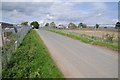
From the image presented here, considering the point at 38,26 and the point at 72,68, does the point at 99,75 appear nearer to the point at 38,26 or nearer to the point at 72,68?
the point at 72,68

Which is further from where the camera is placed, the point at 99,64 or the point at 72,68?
the point at 99,64

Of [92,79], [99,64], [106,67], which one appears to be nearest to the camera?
[92,79]

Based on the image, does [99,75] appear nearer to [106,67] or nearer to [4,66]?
[106,67]

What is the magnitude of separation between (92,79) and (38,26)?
13450 centimetres

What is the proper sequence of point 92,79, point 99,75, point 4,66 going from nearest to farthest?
point 92,79 → point 99,75 → point 4,66

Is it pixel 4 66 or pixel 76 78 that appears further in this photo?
pixel 4 66

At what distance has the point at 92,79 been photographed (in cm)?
855

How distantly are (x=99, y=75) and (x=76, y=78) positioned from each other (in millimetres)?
1011

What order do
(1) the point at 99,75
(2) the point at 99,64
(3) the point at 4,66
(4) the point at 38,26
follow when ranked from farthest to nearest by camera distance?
(4) the point at 38,26, (2) the point at 99,64, (3) the point at 4,66, (1) the point at 99,75

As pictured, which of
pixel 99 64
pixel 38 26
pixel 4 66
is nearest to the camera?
pixel 4 66

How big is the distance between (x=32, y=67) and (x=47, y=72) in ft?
4.51

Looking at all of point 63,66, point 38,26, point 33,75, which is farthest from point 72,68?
point 38,26

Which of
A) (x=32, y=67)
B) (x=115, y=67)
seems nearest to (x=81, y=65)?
(x=115, y=67)

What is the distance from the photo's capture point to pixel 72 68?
1060 cm
